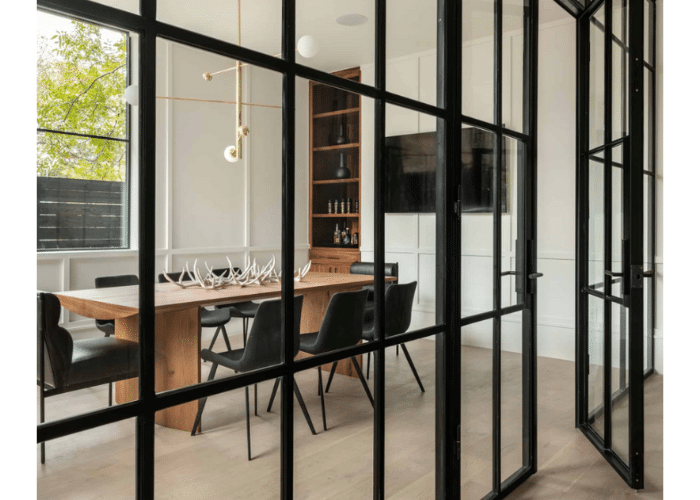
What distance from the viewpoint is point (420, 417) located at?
182 centimetres

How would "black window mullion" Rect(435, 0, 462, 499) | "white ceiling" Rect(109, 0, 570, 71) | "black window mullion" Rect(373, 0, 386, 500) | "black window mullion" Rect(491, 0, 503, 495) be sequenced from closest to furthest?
"white ceiling" Rect(109, 0, 570, 71)
"black window mullion" Rect(373, 0, 386, 500)
"black window mullion" Rect(435, 0, 462, 499)
"black window mullion" Rect(491, 0, 503, 495)

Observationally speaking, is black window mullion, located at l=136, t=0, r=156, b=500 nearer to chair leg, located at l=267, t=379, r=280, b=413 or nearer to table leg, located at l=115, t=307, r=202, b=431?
table leg, located at l=115, t=307, r=202, b=431

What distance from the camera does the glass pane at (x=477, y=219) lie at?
205cm

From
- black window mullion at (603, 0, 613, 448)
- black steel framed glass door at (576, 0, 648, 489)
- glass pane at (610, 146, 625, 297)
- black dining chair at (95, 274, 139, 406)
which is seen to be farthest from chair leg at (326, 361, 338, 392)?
black window mullion at (603, 0, 613, 448)

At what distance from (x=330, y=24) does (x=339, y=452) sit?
1.16 meters

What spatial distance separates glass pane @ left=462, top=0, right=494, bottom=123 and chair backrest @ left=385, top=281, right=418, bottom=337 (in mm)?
735

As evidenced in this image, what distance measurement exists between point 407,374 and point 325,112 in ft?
2.88

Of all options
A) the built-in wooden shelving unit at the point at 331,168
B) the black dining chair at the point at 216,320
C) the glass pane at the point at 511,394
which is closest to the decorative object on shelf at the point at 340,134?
the built-in wooden shelving unit at the point at 331,168

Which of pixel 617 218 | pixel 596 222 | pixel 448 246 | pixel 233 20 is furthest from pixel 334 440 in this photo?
pixel 596 222

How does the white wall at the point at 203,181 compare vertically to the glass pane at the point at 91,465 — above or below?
above

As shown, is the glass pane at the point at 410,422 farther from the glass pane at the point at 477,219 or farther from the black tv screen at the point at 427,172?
the black tv screen at the point at 427,172

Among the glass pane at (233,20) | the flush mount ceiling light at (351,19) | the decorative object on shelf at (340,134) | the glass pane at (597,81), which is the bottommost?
the decorative object on shelf at (340,134)

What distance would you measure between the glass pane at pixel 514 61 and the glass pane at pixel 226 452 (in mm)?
1625

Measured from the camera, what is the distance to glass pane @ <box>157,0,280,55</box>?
107cm
